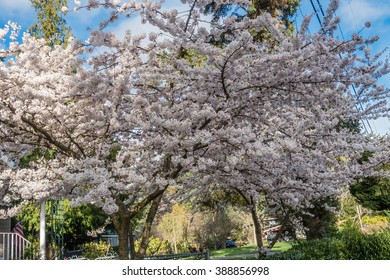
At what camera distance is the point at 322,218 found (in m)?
9.71

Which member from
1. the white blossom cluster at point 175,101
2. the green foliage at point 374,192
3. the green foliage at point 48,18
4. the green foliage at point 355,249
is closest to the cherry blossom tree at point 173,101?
the white blossom cluster at point 175,101

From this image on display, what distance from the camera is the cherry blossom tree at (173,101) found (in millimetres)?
3352

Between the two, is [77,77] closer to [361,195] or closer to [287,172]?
[287,172]

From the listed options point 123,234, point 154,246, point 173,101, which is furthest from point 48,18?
point 154,246

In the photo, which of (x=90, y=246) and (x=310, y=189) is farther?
(x=90, y=246)

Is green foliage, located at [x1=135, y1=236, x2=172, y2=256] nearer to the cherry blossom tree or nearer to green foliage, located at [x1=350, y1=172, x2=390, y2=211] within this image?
green foliage, located at [x1=350, y1=172, x2=390, y2=211]

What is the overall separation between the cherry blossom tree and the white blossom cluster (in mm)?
12

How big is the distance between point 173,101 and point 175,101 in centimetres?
2

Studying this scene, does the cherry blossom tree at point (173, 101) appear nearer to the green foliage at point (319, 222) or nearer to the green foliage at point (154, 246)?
the green foliage at point (319, 222)

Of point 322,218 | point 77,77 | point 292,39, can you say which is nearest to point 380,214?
point 322,218

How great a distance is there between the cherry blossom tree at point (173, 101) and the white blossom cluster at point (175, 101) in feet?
0.04

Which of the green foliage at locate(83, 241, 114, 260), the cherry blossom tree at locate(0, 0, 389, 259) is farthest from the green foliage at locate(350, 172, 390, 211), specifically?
the green foliage at locate(83, 241, 114, 260)

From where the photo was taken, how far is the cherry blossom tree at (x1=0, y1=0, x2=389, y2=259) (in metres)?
3.35

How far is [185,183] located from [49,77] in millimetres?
1977
